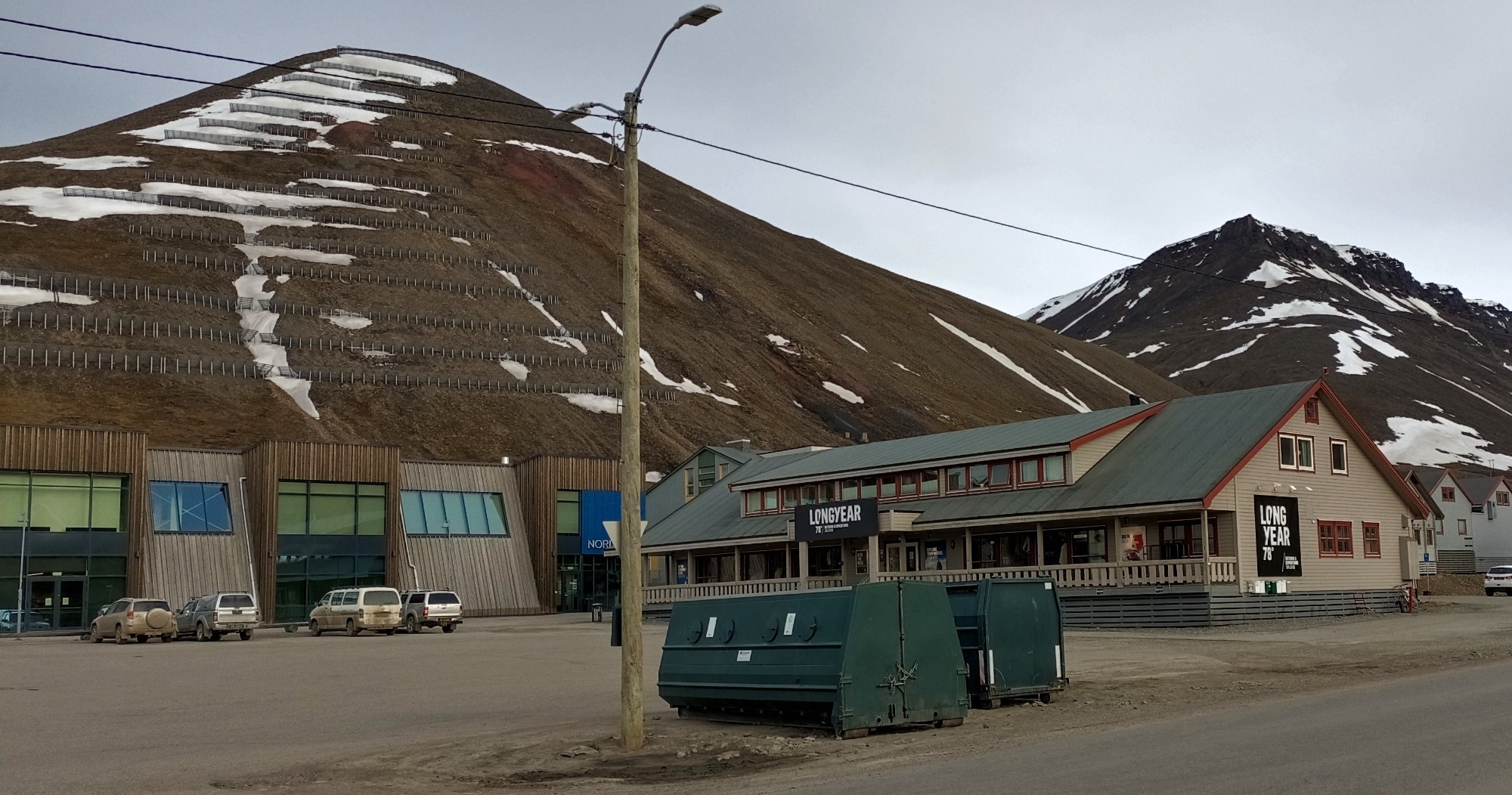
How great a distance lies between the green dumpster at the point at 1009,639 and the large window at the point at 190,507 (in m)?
46.5

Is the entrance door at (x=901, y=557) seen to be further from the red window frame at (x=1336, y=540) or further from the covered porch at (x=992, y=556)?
the red window frame at (x=1336, y=540)

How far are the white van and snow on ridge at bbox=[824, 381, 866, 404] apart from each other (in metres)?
72.1

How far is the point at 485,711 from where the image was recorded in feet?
68.4

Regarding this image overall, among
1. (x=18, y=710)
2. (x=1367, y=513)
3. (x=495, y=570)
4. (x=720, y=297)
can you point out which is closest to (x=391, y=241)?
(x=720, y=297)

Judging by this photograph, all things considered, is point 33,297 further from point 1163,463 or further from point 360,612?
point 1163,463

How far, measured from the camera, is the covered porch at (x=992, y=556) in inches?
1543

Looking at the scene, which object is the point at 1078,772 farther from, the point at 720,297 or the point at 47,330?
the point at 720,297

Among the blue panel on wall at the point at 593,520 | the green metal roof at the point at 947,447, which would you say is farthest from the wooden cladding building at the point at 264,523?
the green metal roof at the point at 947,447

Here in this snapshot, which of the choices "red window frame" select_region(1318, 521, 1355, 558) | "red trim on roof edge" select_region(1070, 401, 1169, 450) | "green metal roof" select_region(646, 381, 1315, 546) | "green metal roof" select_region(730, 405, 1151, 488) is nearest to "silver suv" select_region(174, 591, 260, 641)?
"green metal roof" select_region(730, 405, 1151, 488)

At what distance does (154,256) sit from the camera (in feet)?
315

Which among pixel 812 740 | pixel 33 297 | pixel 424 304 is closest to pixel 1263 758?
pixel 812 740

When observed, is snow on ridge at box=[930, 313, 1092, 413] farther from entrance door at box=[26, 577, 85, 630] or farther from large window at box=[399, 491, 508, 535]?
entrance door at box=[26, 577, 85, 630]

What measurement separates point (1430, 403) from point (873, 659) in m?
195

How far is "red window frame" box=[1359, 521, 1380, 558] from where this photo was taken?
145ft
